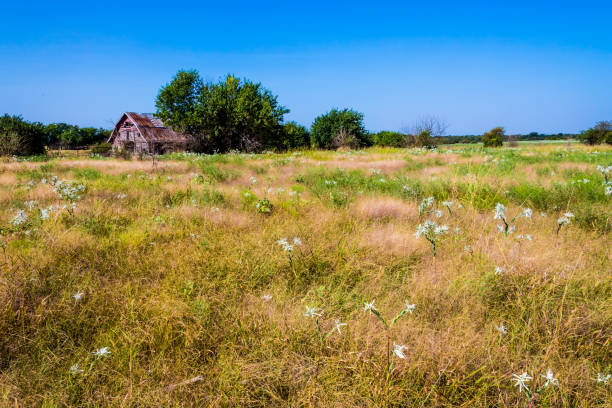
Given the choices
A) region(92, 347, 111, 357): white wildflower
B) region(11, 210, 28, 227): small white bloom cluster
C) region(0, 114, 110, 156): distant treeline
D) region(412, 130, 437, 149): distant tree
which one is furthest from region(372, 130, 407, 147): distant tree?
region(92, 347, 111, 357): white wildflower

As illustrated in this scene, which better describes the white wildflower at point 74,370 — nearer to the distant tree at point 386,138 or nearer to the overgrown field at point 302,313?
the overgrown field at point 302,313

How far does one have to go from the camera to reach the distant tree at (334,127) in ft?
140

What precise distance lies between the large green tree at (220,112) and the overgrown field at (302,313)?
83.1 ft

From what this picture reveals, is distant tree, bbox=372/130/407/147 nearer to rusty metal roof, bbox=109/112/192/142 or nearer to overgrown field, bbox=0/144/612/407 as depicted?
rusty metal roof, bbox=109/112/192/142

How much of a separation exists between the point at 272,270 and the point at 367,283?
0.83m

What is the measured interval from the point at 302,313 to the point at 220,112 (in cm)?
2883

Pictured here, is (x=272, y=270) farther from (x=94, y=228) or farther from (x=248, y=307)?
(x=94, y=228)

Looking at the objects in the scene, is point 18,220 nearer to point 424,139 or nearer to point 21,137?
point 21,137

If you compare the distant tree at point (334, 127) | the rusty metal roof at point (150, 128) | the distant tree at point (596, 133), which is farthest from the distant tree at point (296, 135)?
the distant tree at point (596, 133)

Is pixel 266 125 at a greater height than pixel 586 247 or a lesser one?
greater

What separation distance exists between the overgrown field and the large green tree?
83.1ft

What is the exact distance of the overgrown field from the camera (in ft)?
4.65

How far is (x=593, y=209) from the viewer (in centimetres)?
383

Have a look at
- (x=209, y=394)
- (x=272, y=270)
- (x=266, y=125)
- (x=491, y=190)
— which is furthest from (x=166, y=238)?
(x=266, y=125)
